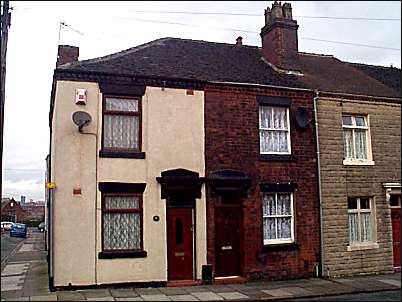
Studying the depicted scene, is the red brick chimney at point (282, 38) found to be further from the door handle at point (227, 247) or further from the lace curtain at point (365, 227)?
the door handle at point (227, 247)

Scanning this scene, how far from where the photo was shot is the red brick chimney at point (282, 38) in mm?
18078

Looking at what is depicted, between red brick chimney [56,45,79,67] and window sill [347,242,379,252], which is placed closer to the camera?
red brick chimney [56,45,79,67]

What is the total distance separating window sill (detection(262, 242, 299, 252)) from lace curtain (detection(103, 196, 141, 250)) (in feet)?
13.7

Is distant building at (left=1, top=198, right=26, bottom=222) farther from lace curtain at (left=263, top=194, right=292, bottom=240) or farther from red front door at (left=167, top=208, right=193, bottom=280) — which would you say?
lace curtain at (left=263, top=194, right=292, bottom=240)

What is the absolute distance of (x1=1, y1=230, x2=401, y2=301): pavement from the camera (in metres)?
12.6

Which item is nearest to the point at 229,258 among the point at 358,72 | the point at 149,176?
the point at 149,176

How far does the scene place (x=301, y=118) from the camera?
16.5m

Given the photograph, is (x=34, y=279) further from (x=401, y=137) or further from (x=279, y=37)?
(x=401, y=137)

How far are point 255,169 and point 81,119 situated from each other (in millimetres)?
5806

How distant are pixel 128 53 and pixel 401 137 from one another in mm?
10480

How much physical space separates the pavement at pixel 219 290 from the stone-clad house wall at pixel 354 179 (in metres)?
0.64

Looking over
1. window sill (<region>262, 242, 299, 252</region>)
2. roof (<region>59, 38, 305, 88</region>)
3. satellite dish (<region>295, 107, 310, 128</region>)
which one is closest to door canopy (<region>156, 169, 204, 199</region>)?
window sill (<region>262, 242, 299, 252</region>)

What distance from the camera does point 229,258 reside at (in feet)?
49.9

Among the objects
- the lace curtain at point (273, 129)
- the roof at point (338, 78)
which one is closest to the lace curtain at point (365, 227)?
the lace curtain at point (273, 129)
